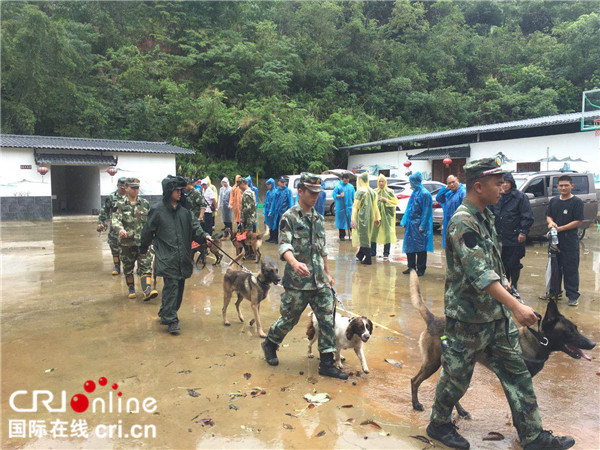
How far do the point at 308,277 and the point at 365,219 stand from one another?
217 inches

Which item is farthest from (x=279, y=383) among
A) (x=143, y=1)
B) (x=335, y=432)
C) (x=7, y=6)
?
(x=143, y=1)

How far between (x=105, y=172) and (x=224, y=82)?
1277cm

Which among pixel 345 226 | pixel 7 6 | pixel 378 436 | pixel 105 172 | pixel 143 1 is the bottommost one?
pixel 378 436

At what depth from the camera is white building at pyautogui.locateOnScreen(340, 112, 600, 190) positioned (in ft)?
57.0

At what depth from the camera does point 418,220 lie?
8.29 metres

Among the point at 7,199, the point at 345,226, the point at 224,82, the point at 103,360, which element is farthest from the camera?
the point at 224,82

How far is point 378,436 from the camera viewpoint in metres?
3.19

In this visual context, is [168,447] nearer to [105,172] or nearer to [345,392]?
[345,392]

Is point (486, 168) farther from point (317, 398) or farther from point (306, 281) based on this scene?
point (317, 398)

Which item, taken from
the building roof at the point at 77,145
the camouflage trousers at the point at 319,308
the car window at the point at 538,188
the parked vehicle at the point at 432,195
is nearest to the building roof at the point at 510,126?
the parked vehicle at the point at 432,195

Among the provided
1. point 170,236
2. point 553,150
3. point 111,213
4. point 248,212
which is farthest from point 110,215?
point 553,150

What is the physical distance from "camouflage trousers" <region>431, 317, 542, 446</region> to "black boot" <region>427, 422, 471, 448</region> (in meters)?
0.19

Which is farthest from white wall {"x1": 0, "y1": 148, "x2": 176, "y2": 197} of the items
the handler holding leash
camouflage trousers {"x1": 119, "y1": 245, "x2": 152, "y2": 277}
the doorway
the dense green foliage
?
the handler holding leash

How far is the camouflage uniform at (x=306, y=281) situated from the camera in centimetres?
419
